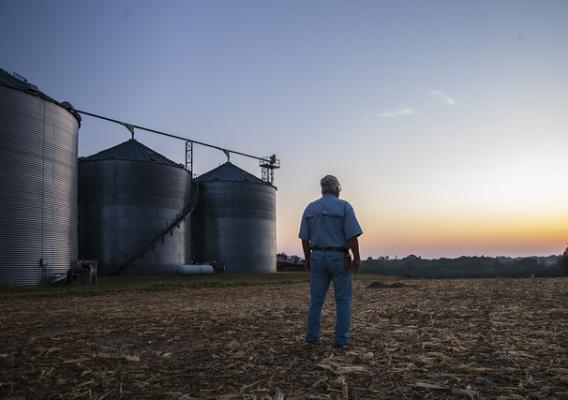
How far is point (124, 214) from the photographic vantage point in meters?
38.9

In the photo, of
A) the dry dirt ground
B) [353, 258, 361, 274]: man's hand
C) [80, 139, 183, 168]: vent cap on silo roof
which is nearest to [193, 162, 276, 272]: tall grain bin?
[80, 139, 183, 168]: vent cap on silo roof

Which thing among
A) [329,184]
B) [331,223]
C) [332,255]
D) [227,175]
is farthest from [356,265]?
[227,175]

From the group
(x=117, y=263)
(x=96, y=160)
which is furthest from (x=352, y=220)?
(x=96, y=160)

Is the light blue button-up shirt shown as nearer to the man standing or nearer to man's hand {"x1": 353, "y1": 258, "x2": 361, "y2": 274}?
the man standing

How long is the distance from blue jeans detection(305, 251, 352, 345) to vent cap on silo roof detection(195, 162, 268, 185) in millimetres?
45103

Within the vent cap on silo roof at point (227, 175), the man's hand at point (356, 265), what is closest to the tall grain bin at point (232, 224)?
the vent cap on silo roof at point (227, 175)

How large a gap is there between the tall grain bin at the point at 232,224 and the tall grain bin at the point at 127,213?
7.63m

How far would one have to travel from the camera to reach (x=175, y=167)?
43375 millimetres

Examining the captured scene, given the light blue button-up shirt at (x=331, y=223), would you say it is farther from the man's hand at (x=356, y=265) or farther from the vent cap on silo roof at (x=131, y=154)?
the vent cap on silo roof at (x=131, y=154)

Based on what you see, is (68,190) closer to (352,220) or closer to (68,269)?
(68,269)

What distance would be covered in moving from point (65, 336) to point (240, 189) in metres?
42.6

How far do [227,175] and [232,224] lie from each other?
627 cm

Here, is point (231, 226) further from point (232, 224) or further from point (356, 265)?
point (356, 265)

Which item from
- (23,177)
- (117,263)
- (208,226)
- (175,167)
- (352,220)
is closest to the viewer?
(352,220)
